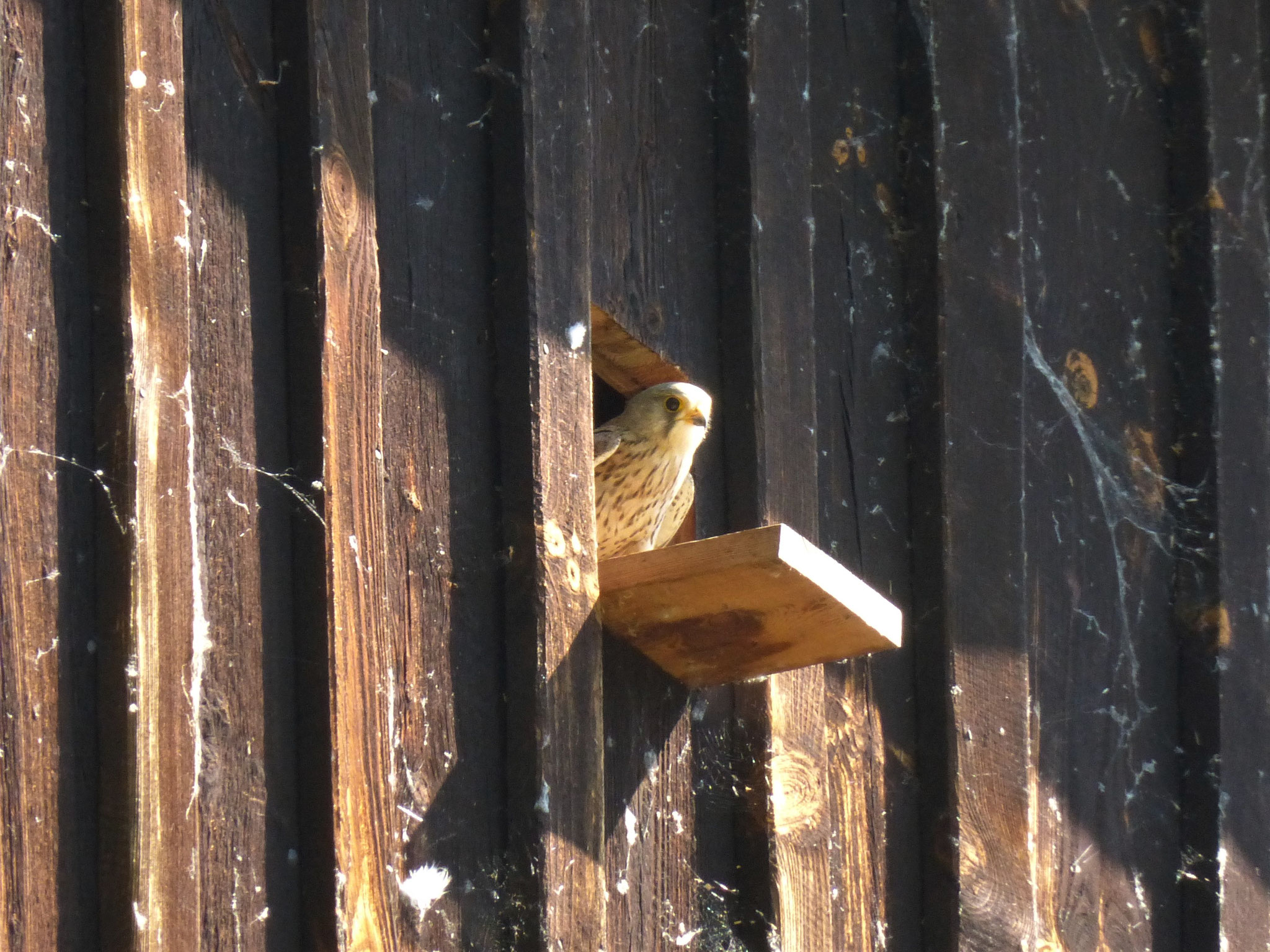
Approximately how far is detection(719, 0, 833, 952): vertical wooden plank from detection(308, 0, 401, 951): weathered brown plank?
2.31 ft

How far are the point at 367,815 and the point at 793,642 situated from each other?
707 mm

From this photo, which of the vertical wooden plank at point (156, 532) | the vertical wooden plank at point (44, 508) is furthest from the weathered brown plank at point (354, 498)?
the vertical wooden plank at point (44, 508)

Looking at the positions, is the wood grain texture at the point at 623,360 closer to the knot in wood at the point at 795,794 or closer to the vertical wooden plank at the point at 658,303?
the vertical wooden plank at the point at 658,303

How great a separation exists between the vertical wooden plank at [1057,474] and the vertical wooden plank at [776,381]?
0.98ft

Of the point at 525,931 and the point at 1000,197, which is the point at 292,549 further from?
the point at 1000,197

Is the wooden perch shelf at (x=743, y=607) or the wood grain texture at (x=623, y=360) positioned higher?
the wood grain texture at (x=623, y=360)

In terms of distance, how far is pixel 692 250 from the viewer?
290 centimetres

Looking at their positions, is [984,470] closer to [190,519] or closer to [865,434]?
[865,434]

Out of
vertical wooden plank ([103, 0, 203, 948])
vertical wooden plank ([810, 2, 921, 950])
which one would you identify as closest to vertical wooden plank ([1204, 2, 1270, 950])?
vertical wooden plank ([810, 2, 921, 950])

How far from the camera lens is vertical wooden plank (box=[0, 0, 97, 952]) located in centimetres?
191

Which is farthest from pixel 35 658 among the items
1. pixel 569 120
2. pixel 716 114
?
pixel 716 114

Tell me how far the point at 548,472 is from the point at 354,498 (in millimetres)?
343

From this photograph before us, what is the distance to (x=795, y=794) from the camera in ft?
8.98

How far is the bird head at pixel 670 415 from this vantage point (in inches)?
120
